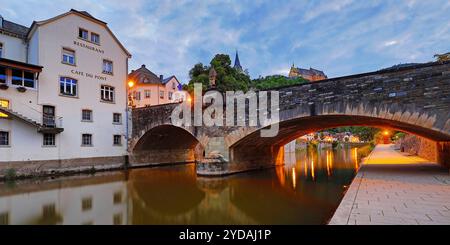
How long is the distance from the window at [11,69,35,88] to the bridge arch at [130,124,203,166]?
7199 mm

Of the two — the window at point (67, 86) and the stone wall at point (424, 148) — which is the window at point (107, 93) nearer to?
the window at point (67, 86)

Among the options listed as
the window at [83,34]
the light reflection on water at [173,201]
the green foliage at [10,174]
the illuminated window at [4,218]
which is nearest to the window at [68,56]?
the window at [83,34]

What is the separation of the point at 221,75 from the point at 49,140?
63.4 ft

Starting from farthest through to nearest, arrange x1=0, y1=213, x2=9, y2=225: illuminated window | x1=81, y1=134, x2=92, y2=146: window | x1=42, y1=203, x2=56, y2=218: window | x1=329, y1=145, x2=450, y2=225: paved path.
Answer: x1=81, y1=134, x2=92, y2=146: window
x1=42, y1=203, x2=56, y2=218: window
x1=0, y1=213, x2=9, y2=225: illuminated window
x1=329, y1=145, x2=450, y2=225: paved path

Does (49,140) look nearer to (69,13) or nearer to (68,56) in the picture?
(68,56)

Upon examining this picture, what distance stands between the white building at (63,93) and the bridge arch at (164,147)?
1.25m

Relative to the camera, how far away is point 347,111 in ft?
35.9

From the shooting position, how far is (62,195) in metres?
11.2

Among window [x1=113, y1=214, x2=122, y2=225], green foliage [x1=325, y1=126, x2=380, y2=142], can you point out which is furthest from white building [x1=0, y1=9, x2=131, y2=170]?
green foliage [x1=325, y1=126, x2=380, y2=142]

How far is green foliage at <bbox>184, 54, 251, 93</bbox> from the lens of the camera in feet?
104

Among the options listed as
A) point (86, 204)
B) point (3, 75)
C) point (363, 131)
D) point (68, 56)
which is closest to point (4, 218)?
point (86, 204)

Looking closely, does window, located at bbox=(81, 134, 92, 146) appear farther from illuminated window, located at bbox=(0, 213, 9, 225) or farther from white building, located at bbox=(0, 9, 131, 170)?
illuminated window, located at bbox=(0, 213, 9, 225)

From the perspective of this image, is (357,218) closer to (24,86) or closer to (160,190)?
(160,190)

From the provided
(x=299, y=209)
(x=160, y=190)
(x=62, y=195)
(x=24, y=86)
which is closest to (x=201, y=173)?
(x=160, y=190)
